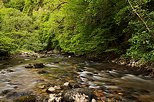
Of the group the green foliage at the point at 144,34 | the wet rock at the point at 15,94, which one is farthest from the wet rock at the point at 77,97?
the green foliage at the point at 144,34

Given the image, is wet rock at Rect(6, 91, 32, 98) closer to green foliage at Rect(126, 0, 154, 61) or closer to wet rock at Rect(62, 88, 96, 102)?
wet rock at Rect(62, 88, 96, 102)

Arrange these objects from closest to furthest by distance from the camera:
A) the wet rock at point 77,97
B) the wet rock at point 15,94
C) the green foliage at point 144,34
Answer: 1. the wet rock at point 77,97
2. the wet rock at point 15,94
3. the green foliage at point 144,34

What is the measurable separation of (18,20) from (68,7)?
44.9 feet

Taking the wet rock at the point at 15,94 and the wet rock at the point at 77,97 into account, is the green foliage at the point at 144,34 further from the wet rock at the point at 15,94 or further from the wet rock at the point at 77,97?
the wet rock at the point at 15,94

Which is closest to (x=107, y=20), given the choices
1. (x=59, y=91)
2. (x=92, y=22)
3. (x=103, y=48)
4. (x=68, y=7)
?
(x=92, y=22)

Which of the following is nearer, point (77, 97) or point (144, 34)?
point (77, 97)

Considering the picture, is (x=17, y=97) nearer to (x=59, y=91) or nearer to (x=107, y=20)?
(x=59, y=91)

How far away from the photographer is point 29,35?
2100 cm

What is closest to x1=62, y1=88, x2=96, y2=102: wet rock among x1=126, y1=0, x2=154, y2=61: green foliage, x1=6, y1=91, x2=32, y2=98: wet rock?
x1=6, y1=91, x2=32, y2=98: wet rock

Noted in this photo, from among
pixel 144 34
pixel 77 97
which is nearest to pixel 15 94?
pixel 77 97

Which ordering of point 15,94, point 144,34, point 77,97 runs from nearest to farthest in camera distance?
point 77,97 → point 15,94 → point 144,34

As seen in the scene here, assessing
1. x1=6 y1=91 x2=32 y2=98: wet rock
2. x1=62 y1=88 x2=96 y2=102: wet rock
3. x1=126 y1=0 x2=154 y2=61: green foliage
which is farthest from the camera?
x1=126 y1=0 x2=154 y2=61: green foliage

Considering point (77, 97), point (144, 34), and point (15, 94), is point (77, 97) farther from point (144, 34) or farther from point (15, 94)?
point (144, 34)

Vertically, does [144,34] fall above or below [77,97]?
above
